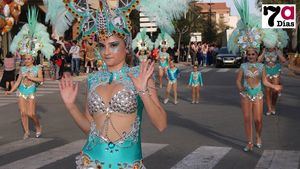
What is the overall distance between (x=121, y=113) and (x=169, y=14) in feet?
3.06

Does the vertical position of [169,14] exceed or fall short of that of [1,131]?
it exceeds it

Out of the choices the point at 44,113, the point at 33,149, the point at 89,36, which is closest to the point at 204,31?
the point at 44,113

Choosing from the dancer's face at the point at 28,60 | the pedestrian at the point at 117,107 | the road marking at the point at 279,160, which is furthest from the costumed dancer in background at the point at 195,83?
the pedestrian at the point at 117,107

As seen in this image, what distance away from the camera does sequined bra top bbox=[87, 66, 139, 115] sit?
12.5 ft

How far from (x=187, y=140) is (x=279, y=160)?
2417 mm

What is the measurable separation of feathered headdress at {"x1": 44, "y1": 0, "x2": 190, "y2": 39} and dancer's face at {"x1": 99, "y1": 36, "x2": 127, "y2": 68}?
5 cm

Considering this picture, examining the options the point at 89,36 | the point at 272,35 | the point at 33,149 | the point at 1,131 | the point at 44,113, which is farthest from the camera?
the point at 44,113

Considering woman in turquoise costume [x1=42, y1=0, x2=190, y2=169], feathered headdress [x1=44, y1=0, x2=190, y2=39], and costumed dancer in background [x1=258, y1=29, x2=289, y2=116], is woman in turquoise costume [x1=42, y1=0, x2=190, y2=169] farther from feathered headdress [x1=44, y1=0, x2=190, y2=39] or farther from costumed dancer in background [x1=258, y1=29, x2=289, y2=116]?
costumed dancer in background [x1=258, y1=29, x2=289, y2=116]

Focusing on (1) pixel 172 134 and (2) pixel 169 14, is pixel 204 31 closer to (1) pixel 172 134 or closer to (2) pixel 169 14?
(1) pixel 172 134

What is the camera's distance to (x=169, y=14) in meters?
4.25

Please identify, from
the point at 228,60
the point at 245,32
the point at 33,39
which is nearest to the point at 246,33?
the point at 245,32

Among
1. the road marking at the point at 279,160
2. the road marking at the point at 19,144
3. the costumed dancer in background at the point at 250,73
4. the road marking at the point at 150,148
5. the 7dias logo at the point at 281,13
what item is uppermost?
the 7dias logo at the point at 281,13

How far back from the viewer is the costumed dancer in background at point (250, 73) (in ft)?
30.8

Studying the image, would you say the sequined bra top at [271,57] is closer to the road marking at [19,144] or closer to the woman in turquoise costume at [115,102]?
the road marking at [19,144]
